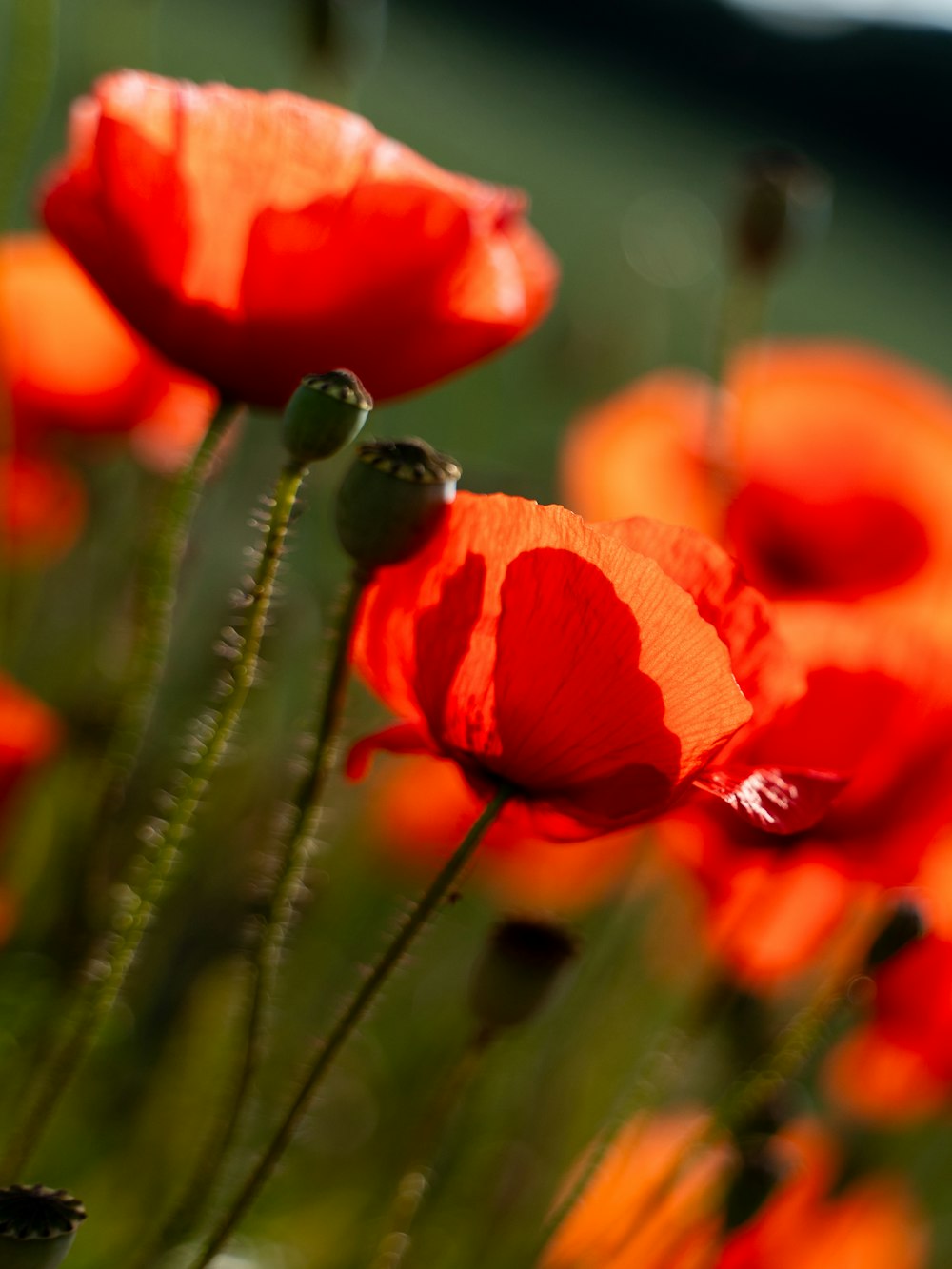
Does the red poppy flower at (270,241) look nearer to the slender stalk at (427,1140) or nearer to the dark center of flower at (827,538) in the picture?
the slender stalk at (427,1140)

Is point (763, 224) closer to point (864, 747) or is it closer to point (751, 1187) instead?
point (864, 747)

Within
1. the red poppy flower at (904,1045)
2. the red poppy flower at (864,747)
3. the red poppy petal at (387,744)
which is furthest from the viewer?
the red poppy flower at (904,1045)

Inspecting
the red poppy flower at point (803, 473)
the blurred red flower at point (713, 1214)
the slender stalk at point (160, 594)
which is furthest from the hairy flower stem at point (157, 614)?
the red poppy flower at point (803, 473)

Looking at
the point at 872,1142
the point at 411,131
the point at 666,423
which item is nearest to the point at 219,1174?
the point at 872,1142

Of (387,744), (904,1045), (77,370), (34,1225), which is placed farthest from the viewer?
(77,370)

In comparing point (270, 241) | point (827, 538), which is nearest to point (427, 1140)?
point (270, 241)

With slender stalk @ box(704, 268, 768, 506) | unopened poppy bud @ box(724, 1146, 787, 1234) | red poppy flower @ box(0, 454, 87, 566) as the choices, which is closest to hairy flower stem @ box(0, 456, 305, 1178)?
unopened poppy bud @ box(724, 1146, 787, 1234)

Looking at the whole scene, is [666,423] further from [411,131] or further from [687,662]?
[411,131]
